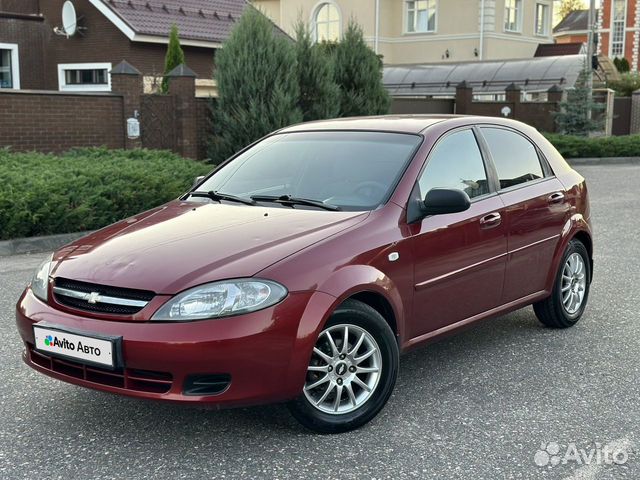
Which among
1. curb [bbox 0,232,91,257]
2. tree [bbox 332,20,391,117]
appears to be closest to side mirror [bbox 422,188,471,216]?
curb [bbox 0,232,91,257]

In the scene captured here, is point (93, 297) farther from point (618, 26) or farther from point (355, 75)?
point (618, 26)

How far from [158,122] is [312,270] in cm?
1298

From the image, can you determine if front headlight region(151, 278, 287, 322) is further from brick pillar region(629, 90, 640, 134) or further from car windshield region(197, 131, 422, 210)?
brick pillar region(629, 90, 640, 134)

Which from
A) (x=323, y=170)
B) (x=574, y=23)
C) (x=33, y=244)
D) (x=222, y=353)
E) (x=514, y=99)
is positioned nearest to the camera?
(x=222, y=353)

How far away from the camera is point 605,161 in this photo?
24328 millimetres

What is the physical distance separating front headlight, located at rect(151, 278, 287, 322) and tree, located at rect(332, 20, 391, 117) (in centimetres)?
1440

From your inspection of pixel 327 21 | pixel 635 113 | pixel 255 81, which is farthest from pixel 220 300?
pixel 327 21

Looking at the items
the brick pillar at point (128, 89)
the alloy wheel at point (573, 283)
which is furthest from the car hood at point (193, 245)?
the brick pillar at point (128, 89)

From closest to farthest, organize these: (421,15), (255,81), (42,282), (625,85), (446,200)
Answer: (42,282) → (446,200) → (255,81) → (625,85) → (421,15)

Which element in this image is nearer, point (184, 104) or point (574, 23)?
point (184, 104)

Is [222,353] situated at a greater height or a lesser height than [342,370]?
greater

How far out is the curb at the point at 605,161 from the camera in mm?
24047

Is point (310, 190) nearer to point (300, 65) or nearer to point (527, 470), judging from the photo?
point (527, 470)

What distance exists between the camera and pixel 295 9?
45.5 m
